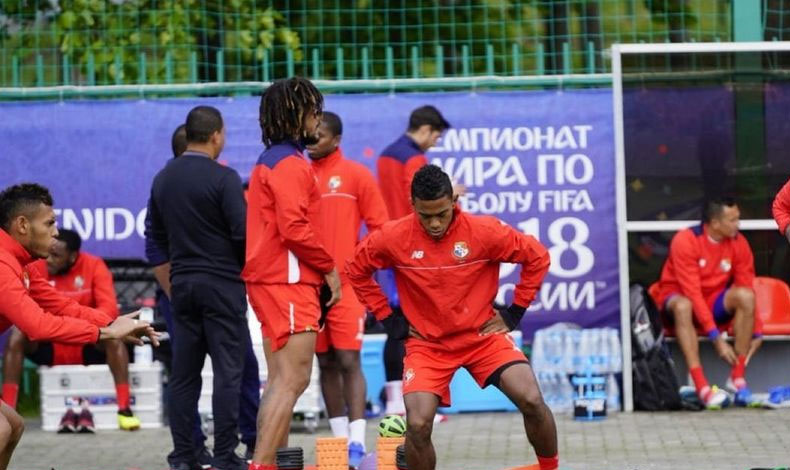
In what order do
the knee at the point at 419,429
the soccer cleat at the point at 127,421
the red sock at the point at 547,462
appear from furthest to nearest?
the soccer cleat at the point at 127,421 < the red sock at the point at 547,462 < the knee at the point at 419,429

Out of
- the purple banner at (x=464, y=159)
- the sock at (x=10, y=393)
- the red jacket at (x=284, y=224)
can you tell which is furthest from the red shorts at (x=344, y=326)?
the sock at (x=10, y=393)

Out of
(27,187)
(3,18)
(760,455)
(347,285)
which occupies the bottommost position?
(760,455)

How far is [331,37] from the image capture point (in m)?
13.5

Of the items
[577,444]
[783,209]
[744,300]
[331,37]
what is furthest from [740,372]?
[331,37]

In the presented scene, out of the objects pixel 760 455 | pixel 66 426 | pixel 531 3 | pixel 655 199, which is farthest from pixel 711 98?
pixel 66 426

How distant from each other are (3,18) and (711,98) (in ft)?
18.3

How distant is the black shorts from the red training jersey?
410cm

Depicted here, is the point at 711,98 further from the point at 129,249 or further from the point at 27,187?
the point at 27,187

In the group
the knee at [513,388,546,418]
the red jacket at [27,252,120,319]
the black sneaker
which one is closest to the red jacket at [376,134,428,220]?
the red jacket at [27,252,120,319]

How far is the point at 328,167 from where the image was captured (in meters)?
10.4

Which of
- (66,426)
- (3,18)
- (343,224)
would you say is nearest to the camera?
(343,224)

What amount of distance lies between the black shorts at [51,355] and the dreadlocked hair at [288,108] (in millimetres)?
3827

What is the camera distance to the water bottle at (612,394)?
1222 centimetres

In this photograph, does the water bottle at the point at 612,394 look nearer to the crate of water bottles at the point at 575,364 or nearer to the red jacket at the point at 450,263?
the crate of water bottles at the point at 575,364
